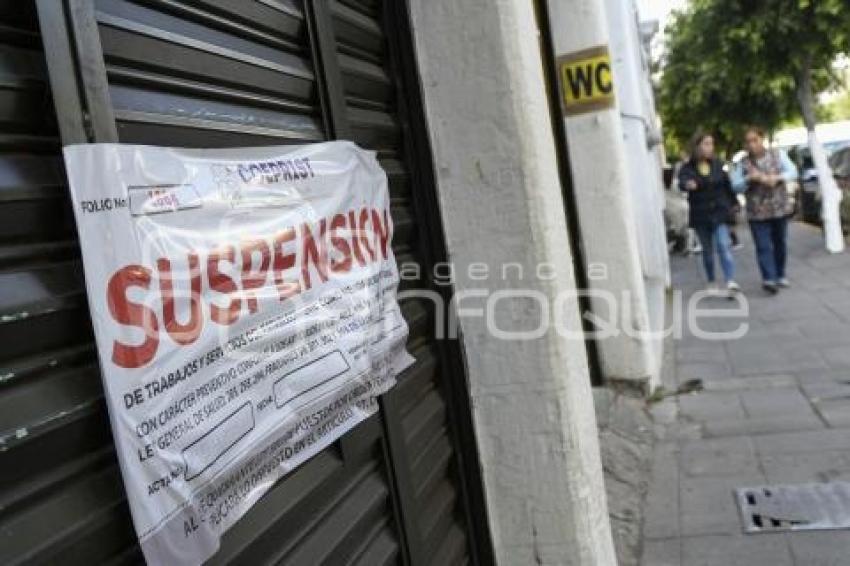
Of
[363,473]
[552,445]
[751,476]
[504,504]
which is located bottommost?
[751,476]

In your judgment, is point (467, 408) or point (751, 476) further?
point (751, 476)

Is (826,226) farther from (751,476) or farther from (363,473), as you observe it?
(363,473)

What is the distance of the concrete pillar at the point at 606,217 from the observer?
19.7 feet

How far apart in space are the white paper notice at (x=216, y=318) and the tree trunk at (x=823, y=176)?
1132 centimetres

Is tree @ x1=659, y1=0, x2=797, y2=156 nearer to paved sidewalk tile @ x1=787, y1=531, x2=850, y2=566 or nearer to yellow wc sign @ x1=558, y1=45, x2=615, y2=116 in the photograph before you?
yellow wc sign @ x1=558, y1=45, x2=615, y2=116

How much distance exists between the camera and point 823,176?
481 inches

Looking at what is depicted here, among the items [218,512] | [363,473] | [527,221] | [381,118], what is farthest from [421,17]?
[218,512]

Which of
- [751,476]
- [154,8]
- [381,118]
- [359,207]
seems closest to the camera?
[154,8]

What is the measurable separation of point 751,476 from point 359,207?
3.27 m

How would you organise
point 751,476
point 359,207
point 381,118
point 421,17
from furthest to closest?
point 751,476 → point 421,17 → point 381,118 → point 359,207

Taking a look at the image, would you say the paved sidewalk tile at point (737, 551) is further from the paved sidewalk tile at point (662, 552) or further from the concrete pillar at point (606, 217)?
the concrete pillar at point (606, 217)

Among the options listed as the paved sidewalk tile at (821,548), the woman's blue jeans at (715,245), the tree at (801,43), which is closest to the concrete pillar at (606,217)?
the paved sidewalk tile at (821,548)

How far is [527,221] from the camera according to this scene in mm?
3186

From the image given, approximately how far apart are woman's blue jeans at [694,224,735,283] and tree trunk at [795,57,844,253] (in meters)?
2.94
